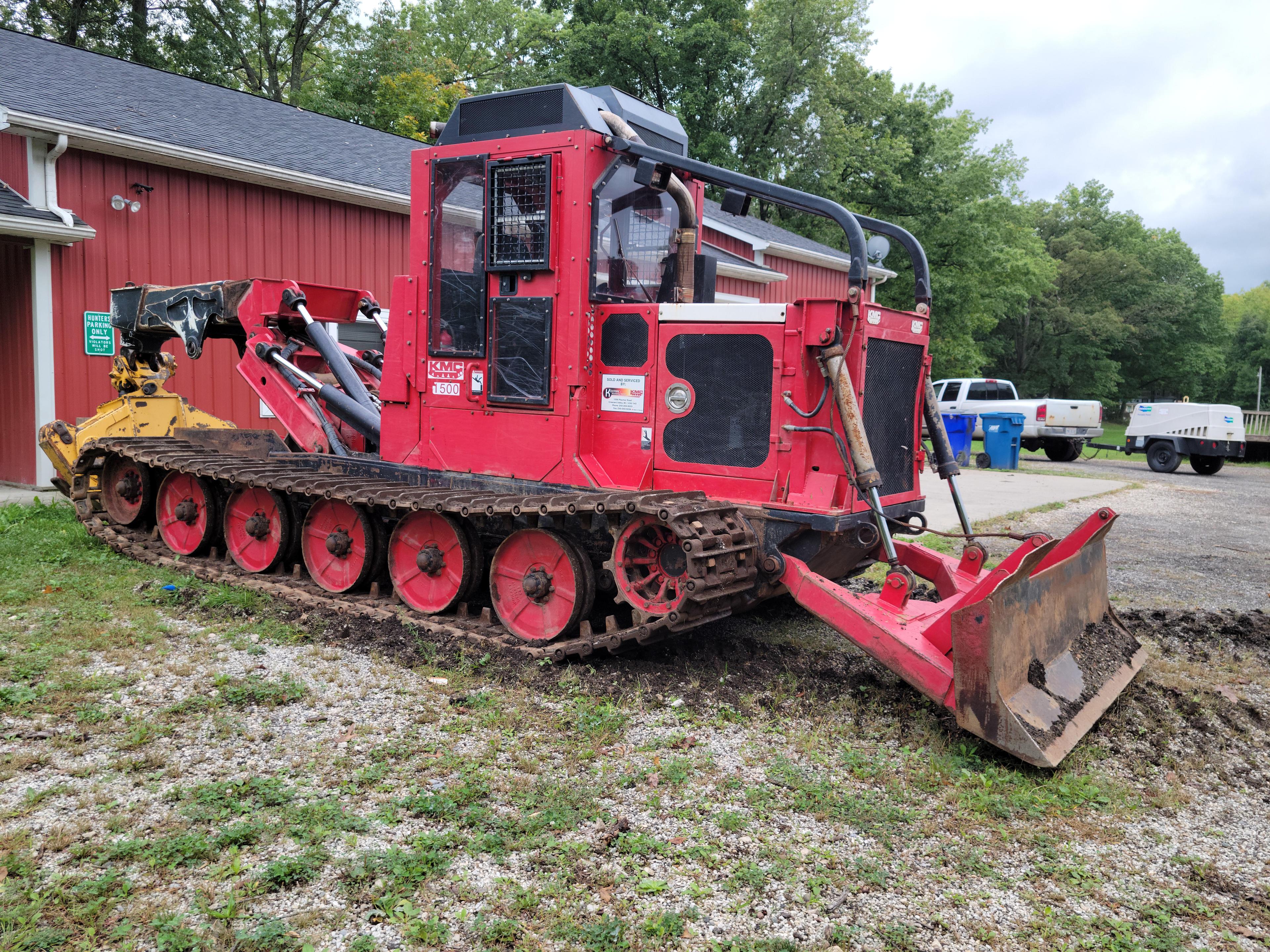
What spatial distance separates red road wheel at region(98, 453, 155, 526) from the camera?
25.9ft

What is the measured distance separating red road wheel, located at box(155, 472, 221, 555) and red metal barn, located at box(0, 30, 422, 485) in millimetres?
4135

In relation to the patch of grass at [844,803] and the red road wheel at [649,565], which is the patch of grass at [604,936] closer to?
the patch of grass at [844,803]

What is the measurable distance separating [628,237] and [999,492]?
11.8 metres

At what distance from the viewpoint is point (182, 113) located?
41.9 ft

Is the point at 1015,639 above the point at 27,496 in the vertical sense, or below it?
above

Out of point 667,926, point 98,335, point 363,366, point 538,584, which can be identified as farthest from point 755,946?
point 98,335

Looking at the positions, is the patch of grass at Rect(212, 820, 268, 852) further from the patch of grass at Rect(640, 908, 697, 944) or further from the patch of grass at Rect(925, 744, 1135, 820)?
the patch of grass at Rect(925, 744, 1135, 820)

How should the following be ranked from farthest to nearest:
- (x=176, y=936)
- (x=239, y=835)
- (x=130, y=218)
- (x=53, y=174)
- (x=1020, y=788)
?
(x=130, y=218)
(x=53, y=174)
(x=1020, y=788)
(x=239, y=835)
(x=176, y=936)

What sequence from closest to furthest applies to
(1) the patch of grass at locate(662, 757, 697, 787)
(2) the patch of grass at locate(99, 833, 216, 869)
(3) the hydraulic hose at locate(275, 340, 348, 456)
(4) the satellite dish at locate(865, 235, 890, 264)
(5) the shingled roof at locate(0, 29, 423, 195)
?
1. (2) the patch of grass at locate(99, 833, 216, 869)
2. (1) the patch of grass at locate(662, 757, 697, 787)
3. (4) the satellite dish at locate(865, 235, 890, 264)
4. (3) the hydraulic hose at locate(275, 340, 348, 456)
5. (5) the shingled roof at locate(0, 29, 423, 195)

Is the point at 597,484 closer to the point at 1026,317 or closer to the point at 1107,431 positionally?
the point at 1107,431

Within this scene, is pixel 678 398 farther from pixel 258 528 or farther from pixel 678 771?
pixel 258 528

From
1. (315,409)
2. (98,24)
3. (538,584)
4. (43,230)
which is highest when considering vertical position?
(98,24)

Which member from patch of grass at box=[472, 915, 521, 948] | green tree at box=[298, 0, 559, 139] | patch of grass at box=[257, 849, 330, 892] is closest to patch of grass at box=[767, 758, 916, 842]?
patch of grass at box=[472, 915, 521, 948]

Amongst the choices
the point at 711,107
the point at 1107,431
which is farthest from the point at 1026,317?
the point at 711,107
